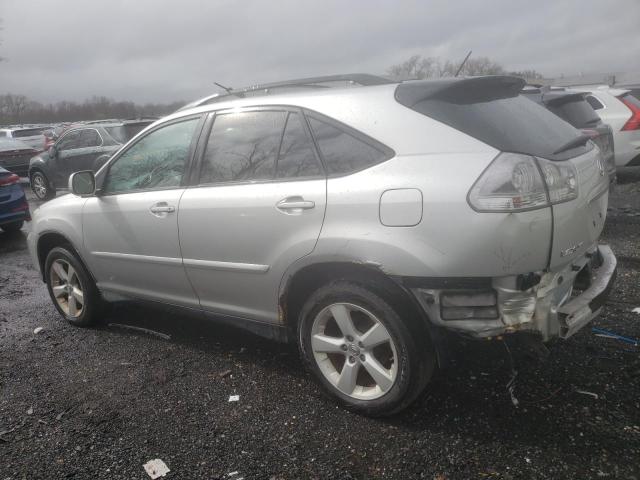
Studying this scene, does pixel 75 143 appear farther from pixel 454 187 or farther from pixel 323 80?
pixel 454 187

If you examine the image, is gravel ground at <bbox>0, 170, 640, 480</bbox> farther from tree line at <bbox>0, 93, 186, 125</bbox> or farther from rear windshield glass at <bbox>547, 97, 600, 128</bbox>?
tree line at <bbox>0, 93, 186, 125</bbox>

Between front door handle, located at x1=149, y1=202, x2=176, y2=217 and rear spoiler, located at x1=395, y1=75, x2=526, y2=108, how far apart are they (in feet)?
5.30

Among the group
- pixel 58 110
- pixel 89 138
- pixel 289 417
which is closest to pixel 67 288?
pixel 289 417

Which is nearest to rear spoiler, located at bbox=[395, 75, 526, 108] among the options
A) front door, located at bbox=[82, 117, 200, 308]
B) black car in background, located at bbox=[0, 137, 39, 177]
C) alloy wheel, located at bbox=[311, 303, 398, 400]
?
alloy wheel, located at bbox=[311, 303, 398, 400]

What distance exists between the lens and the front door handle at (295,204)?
270cm

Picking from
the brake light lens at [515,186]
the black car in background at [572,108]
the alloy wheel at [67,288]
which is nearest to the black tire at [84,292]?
the alloy wheel at [67,288]

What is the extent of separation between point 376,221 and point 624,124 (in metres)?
8.34

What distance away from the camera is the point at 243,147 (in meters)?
3.14

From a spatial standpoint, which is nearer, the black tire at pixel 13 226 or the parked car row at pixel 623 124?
the black tire at pixel 13 226

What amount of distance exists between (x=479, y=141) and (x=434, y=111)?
287 millimetres

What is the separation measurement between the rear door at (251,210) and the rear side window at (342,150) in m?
0.06

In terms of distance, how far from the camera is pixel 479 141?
2385mm

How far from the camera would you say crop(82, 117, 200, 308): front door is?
344cm

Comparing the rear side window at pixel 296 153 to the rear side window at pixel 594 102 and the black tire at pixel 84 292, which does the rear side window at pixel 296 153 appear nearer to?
the black tire at pixel 84 292
